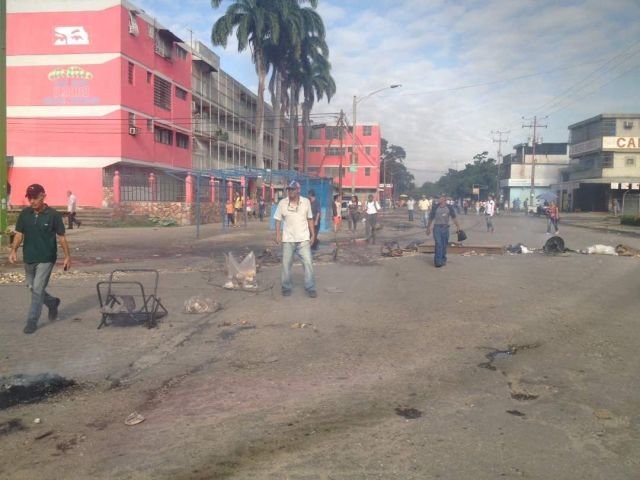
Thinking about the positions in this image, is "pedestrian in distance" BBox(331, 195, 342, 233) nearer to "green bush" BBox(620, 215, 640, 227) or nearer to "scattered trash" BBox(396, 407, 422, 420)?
"green bush" BBox(620, 215, 640, 227)

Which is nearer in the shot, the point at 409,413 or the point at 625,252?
the point at 409,413

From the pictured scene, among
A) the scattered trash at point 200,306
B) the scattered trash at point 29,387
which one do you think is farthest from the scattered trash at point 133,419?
the scattered trash at point 200,306

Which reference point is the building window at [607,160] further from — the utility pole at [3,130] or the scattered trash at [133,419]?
the scattered trash at [133,419]

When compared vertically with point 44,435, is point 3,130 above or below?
above

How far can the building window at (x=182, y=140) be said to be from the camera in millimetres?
40175

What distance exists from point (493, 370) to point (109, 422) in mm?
3303

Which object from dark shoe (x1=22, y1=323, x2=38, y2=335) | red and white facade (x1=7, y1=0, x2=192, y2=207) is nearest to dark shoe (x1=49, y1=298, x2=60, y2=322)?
dark shoe (x1=22, y1=323, x2=38, y2=335)

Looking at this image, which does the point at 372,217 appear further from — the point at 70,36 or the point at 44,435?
the point at 70,36

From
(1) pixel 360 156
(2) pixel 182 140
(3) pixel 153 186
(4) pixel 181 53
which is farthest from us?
(1) pixel 360 156

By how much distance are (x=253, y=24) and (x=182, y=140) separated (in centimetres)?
966

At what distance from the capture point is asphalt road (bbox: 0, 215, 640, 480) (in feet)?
11.1

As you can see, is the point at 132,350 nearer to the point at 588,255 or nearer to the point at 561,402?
the point at 561,402

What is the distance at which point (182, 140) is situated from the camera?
135 feet

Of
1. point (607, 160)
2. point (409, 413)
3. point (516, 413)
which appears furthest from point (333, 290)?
point (607, 160)
